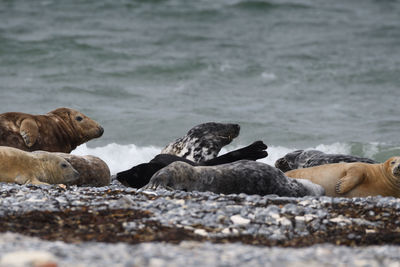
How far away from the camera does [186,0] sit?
1070 inches

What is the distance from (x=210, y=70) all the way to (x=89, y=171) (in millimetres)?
13743

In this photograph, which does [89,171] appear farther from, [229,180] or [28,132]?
[229,180]

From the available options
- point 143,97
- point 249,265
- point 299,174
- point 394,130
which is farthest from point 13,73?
point 249,265

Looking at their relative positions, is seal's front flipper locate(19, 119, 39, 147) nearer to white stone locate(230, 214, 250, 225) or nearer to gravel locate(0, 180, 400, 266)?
gravel locate(0, 180, 400, 266)

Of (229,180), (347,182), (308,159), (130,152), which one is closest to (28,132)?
(229,180)

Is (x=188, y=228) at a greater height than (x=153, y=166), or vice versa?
(x=188, y=228)

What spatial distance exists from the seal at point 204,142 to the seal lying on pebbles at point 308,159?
2.60 feet

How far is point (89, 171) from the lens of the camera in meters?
7.78

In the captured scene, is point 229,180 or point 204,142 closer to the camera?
point 229,180

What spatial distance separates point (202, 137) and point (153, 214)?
3.92 metres

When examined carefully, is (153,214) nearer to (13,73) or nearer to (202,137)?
(202,137)

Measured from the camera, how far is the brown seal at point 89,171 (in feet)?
25.4

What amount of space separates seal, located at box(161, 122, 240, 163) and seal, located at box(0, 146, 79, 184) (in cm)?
214

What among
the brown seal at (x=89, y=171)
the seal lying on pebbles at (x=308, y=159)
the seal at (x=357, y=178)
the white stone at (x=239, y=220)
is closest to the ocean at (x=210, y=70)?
the seal lying on pebbles at (x=308, y=159)
